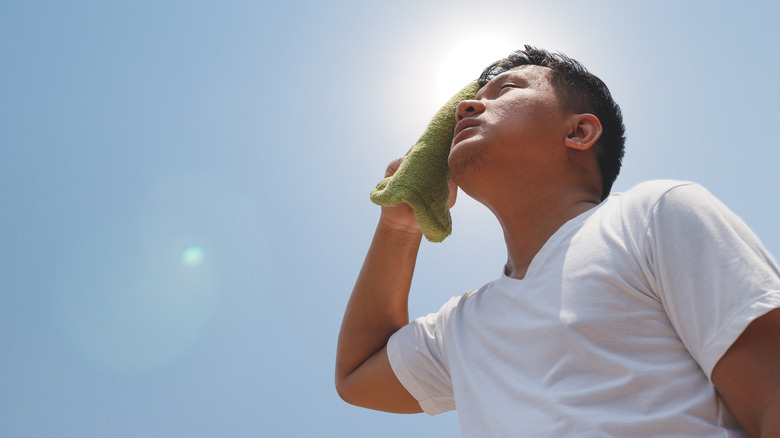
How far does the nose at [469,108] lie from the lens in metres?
2.19

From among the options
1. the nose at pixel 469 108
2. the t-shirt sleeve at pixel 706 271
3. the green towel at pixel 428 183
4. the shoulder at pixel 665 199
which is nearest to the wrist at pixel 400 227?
the green towel at pixel 428 183

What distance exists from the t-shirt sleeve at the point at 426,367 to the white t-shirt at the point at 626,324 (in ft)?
0.97

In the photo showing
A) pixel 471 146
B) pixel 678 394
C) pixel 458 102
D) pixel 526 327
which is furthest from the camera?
pixel 458 102

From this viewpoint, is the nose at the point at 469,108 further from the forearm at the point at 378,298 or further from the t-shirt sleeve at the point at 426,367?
the t-shirt sleeve at the point at 426,367

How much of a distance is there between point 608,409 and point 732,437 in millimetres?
239

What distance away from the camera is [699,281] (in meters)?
1.30

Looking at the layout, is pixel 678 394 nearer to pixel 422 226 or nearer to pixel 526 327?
pixel 526 327

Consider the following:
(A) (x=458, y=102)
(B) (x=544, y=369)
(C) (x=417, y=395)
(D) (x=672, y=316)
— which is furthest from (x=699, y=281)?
(A) (x=458, y=102)

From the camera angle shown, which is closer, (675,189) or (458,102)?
(675,189)

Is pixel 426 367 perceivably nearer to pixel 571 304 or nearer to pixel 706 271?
pixel 571 304

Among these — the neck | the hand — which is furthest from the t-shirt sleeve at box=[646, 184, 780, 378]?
the hand

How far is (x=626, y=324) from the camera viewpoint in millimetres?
1408

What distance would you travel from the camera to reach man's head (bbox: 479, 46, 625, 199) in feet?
7.27

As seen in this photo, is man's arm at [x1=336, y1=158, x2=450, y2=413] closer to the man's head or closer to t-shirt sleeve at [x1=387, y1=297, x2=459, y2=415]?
t-shirt sleeve at [x1=387, y1=297, x2=459, y2=415]
